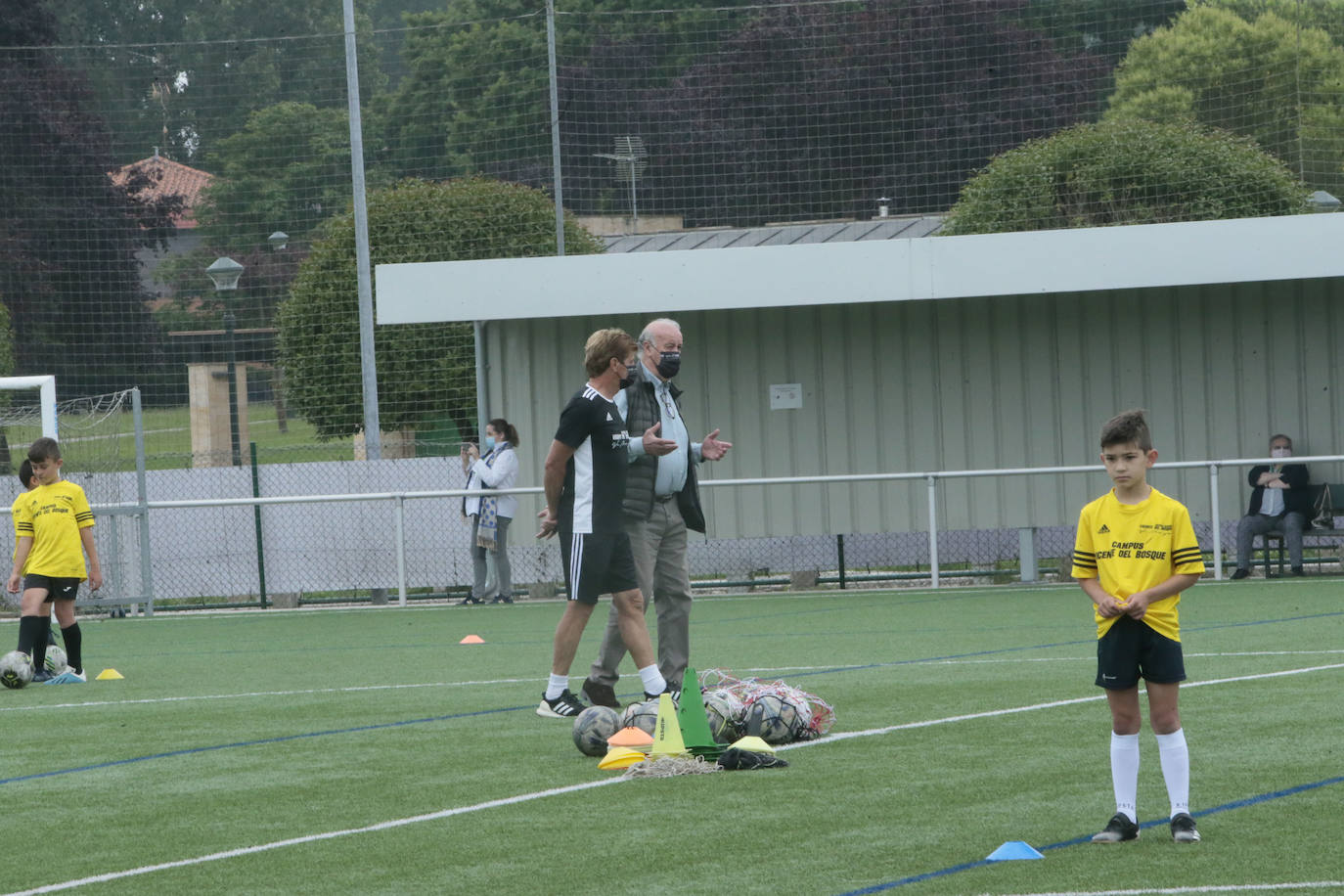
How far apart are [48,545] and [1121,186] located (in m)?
22.5

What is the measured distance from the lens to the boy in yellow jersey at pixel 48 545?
1207cm

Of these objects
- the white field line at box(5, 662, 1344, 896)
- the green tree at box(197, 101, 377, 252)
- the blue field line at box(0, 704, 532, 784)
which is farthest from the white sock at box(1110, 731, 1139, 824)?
the green tree at box(197, 101, 377, 252)

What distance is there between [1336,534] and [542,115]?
17310 mm

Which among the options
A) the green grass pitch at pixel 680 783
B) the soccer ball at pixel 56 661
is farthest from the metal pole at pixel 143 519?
the soccer ball at pixel 56 661

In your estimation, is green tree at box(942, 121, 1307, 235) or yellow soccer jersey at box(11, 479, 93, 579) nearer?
yellow soccer jersey at box(11, 479, 93, 579)

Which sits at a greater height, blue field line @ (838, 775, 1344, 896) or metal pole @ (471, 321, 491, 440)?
metal pole @ (471, 321, 491, 440)

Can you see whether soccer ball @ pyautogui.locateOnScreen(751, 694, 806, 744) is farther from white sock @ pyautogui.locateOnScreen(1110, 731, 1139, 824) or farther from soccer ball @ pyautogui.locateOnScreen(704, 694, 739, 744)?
white sock @ pyautogui.locateOnScreen(1110, 731, 1139, 824)

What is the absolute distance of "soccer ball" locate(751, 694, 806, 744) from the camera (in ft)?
26.9

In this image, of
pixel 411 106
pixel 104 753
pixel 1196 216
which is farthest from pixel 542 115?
pixel 104 753

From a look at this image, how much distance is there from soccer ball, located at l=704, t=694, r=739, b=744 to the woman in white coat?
10.0 m

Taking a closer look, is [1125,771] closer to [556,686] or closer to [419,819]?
[419,819]

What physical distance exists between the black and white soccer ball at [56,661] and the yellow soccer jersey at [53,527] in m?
0.75

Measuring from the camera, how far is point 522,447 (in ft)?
63.9

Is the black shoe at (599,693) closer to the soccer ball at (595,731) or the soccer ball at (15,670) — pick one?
the soccer ball at (595,731)
